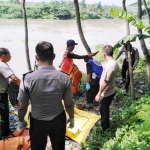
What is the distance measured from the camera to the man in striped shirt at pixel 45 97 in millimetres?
2820

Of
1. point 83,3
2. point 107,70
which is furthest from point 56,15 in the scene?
point 107,70

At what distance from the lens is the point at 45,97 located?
9.42 ft

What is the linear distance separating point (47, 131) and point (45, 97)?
453 millimetres

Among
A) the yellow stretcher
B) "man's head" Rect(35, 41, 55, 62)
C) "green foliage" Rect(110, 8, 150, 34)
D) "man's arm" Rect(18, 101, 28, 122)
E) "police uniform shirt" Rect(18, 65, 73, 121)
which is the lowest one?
the yellow stretcher

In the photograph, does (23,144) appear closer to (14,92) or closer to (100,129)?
(14,92)

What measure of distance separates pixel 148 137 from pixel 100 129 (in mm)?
1096

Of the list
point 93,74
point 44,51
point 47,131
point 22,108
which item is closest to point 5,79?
point 22,108

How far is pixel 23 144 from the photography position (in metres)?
3.96

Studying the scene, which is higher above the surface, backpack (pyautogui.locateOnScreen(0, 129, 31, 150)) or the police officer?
the police officer

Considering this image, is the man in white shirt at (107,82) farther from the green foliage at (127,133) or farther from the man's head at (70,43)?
the man's head at (70,43)

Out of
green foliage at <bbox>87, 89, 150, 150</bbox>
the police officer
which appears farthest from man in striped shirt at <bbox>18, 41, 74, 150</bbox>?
the police officer

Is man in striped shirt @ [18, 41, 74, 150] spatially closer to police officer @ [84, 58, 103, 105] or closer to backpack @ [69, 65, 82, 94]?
police officer @ [84, 58, 103, 105]

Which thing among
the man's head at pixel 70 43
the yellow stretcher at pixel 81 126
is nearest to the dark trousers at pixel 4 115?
the yellow stretcher at pixel 81 126

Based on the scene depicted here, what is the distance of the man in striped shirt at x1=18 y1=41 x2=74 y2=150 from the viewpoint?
2.82 metres
